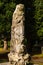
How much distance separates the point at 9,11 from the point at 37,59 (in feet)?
23.9

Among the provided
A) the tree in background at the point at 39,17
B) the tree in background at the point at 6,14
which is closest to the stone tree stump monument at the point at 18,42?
the tree in background at the point at 6,14

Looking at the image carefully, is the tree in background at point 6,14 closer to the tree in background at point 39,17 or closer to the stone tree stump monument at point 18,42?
the tree in background at point 39,17

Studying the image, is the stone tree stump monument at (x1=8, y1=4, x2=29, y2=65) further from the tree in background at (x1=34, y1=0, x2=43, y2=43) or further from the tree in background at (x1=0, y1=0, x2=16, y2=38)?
the tree in background at (x1=34, y1=0, x2=43, y2=43)

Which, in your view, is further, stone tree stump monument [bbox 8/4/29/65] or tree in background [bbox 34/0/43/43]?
tree in background [bbox 34/0/43/43]

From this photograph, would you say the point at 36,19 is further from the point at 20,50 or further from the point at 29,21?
the point at 20,50

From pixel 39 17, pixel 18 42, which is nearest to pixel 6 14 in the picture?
pixel 39 17

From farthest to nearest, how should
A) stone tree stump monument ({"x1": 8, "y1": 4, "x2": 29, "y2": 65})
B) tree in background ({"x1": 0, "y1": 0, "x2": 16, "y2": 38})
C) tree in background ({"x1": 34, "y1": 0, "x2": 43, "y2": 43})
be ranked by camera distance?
1. tree in background ({"x1": 34, "y1": 0, "x2": 43, "y2": 43})
2. tree in background ({"x1": 0, "y1": 0, "x2": 16, "y2": 38})
3. stone tree stump monument ({"x1": 8, "y1": 4, "x2": 29, "y2": 65})

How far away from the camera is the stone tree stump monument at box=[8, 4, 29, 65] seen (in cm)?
1692

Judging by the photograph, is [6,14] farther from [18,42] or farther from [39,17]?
[18,42]

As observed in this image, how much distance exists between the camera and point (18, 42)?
17.2m

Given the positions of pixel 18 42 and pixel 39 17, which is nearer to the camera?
pixel 18 42

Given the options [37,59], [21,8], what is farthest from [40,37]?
[21,8]

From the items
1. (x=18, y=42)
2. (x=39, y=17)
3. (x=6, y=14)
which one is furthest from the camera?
(x=39, y=17)

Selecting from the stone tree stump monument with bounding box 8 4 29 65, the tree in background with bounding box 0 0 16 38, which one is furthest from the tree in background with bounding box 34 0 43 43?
the stone tree stump monument with bounding box 8 4 29 65
